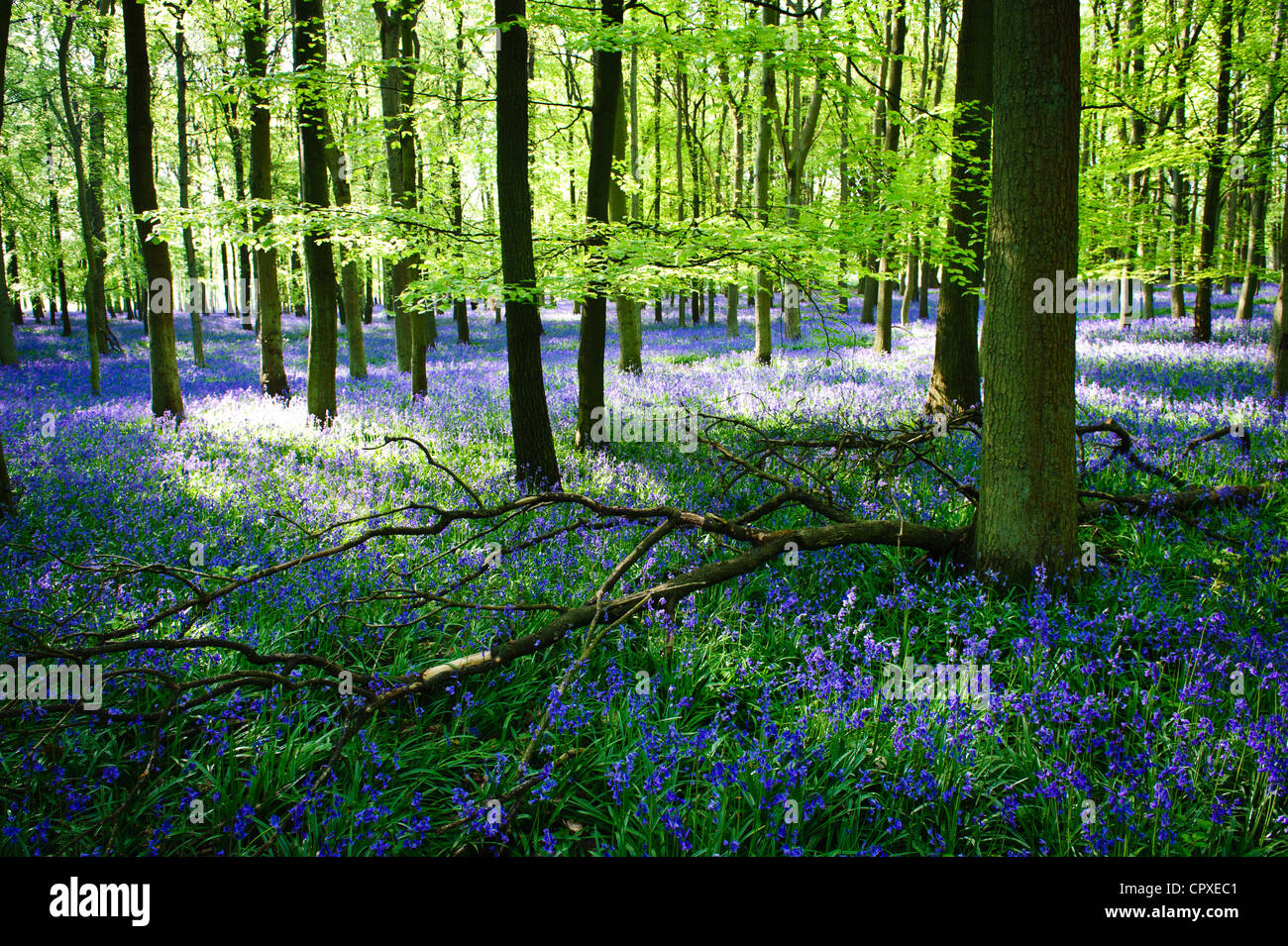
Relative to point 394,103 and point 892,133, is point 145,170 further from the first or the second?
point 892,133

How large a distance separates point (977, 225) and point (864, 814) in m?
8.11

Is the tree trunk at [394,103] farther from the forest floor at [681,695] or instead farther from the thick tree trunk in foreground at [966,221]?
the thick tree trunk in foreground at [966,221]

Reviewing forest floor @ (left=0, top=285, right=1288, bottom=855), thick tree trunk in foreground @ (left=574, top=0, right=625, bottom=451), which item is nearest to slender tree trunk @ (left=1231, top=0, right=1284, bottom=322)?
forest floor @ (left=0, top=285, right=1288, bottom=855)

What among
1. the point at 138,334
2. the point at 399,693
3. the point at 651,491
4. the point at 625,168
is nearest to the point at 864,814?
the point at 399,693

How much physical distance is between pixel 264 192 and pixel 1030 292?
1229cm

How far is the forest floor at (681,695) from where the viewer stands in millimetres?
2625

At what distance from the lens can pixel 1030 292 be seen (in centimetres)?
390

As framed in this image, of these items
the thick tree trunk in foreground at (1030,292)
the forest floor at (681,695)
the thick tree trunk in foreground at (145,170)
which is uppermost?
the thick tree trunk in foreground at (145,170)

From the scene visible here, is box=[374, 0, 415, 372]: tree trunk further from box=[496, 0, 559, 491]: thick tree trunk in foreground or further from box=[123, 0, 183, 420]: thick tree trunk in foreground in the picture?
box=[496, 0, 559, 491]: thick tree trunk in foreground

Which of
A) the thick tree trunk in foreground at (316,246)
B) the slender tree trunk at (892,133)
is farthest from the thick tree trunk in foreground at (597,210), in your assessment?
the slender tree trunk at (892,133)

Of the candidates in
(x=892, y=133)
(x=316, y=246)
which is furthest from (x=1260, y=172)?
(x=316, y=246)

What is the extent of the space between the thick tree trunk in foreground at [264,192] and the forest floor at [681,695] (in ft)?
17.8

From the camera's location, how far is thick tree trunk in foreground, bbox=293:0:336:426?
29.6 ft

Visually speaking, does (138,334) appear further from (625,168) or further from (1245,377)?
(1245,377)
